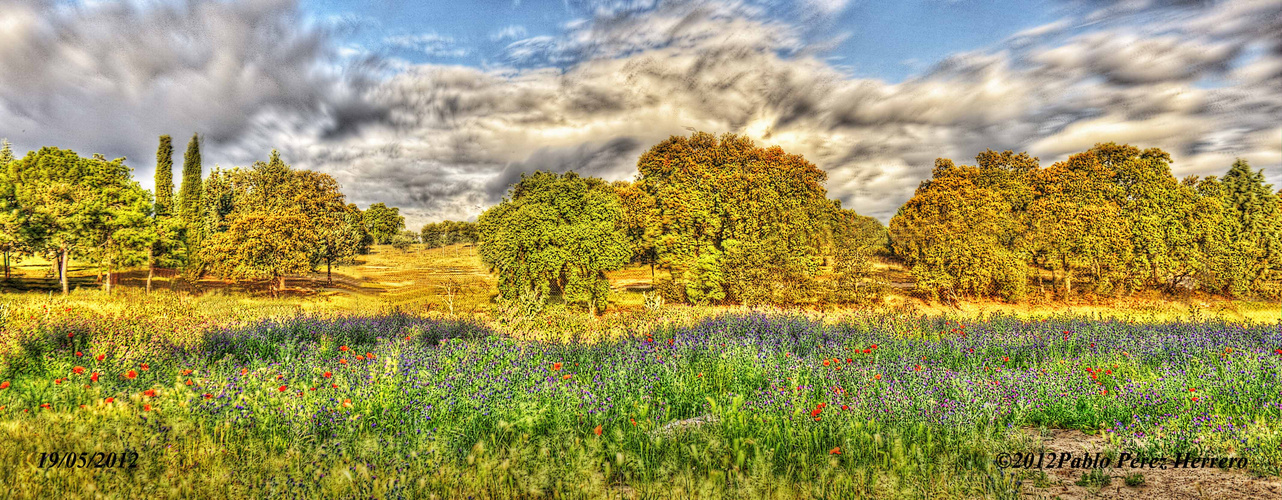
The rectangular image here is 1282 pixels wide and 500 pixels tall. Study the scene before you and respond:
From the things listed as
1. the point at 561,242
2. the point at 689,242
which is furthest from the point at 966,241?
the point at 561,242

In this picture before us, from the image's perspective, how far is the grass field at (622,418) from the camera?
11.6 ft

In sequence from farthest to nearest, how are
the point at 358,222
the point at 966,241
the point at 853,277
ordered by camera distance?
the point at 358,222 → the point at 853,277 → the point at 966,241

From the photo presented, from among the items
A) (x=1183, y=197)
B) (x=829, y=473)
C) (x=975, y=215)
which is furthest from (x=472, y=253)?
(x=829, y=473)

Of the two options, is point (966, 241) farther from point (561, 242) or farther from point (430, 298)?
point (430, 298)

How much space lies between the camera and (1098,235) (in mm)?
29922

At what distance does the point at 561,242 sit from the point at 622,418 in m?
Answer: 21.3

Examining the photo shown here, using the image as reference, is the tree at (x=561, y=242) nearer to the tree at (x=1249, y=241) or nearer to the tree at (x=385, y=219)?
the tree at (x=1249, y=241)

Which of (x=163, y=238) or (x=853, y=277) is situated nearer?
(x=853, y=277)

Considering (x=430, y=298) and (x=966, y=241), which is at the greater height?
(x=966, y=241)

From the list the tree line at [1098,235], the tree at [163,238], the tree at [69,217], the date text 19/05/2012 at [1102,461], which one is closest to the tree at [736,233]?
the tree line at [1098,235]

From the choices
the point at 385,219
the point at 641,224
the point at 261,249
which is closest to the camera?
the point at 641,224

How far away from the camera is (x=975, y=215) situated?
29.5 metres

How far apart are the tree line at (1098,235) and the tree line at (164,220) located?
127 feet

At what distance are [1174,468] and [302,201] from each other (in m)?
53.0
